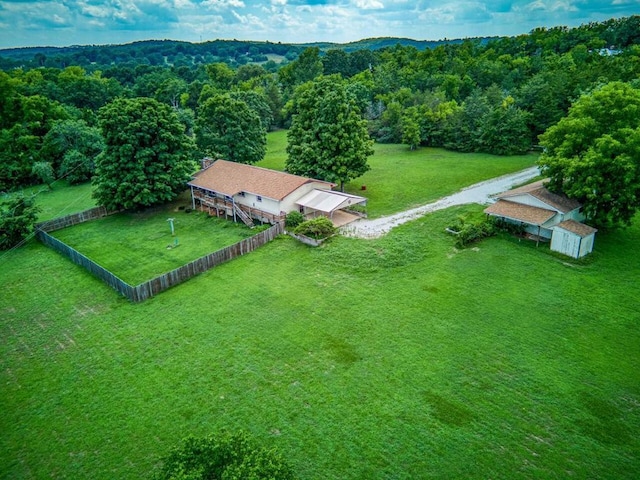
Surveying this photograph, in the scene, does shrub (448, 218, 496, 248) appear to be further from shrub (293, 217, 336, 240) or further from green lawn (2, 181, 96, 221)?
green lawn (2, 181, 96, 221)

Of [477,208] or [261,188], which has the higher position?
[261,188]

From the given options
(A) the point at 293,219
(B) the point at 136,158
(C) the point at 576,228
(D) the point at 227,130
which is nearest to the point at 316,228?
(A) the point at 293,219

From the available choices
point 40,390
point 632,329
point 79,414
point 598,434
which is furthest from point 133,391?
point 632,329

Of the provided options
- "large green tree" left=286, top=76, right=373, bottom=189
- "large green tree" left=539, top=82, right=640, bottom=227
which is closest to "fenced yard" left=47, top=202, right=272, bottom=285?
"large green tree" left=286, top=76, right=373, bottom=189

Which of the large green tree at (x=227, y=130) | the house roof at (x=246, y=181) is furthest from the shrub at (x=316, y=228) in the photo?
the large green tree at (x=227, y=130)

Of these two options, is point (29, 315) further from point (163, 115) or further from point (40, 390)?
point (163, 115)

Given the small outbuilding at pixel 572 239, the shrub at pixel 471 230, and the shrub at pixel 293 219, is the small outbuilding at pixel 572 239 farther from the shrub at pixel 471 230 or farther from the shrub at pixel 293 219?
the shrub at pixel 293 219

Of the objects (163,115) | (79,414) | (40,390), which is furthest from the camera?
(163,115)

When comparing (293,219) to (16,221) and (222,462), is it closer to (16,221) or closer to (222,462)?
(16,221)
